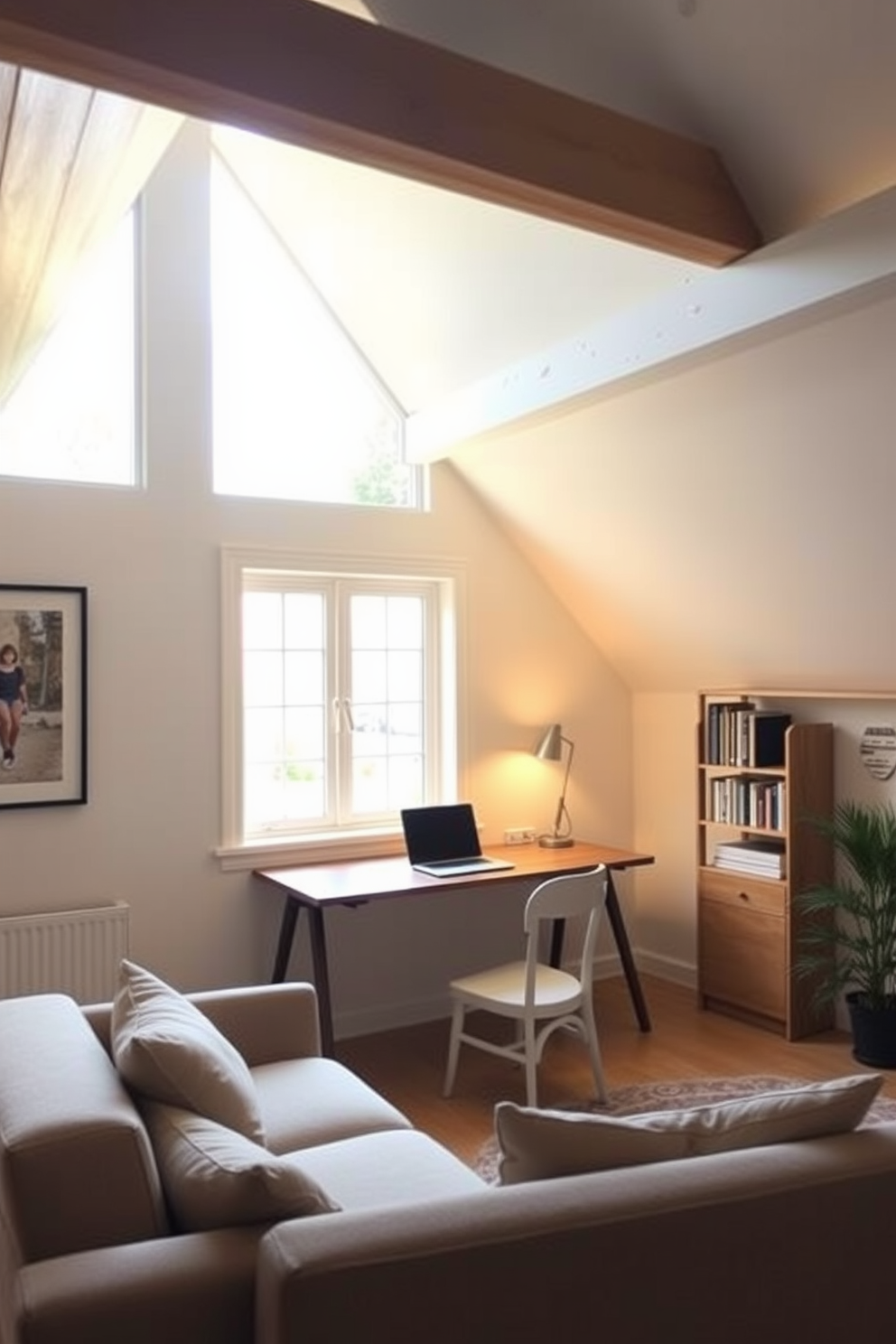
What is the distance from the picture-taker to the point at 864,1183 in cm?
166

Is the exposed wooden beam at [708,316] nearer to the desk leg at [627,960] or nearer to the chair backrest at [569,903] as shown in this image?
the chair backrest at [569,903]

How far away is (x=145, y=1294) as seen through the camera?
141 centimetres

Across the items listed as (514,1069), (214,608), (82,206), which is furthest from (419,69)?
(514,1069)

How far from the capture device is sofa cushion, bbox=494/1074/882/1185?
1.66m

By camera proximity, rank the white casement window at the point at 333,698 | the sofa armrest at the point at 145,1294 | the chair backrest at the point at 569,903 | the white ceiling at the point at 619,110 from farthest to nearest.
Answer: the white casement window at the point at 333,698, the chair backrest at the point at 569,903, the white ceiling at the point at 619,110, the sofa armrest at the point at 145,1294

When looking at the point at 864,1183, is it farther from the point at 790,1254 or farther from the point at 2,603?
the point at 2,603

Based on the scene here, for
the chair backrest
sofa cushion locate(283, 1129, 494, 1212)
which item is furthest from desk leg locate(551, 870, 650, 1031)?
sofa cushion locate(283, 1129, 494, 1212)

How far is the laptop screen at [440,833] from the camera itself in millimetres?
4145

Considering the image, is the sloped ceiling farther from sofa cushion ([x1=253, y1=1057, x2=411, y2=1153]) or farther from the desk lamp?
sofa cushion ([x1=253, y1=1057, x2=411, y2=1153])

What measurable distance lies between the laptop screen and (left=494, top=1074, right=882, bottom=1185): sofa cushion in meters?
2.39

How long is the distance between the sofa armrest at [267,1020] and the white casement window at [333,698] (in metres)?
1.27

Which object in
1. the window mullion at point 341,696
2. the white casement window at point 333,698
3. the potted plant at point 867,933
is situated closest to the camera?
the potted plant at point 867,933

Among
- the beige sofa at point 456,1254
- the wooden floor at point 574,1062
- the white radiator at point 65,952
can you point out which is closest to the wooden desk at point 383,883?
the wooden floor at point 574,1062

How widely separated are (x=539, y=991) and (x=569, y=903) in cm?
35
